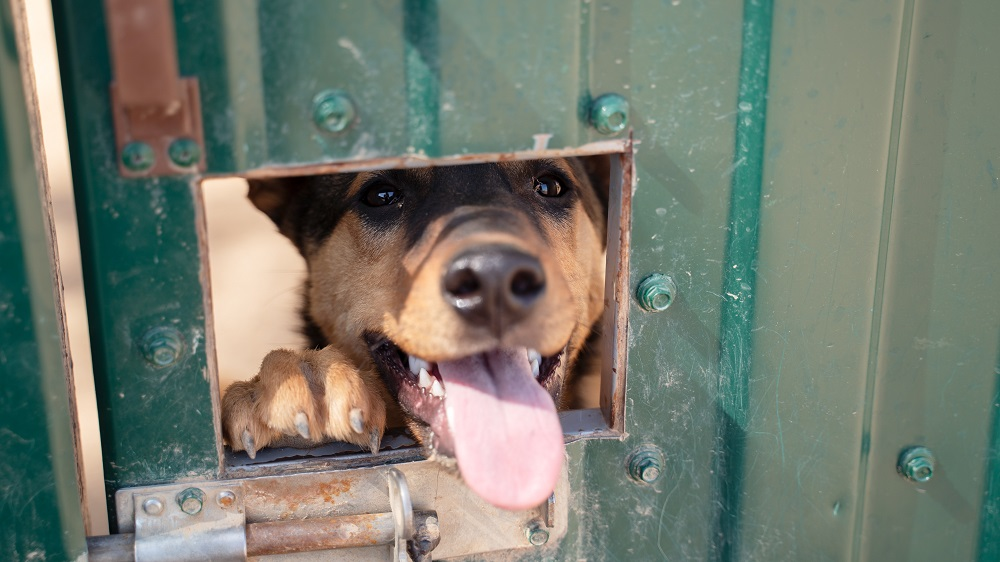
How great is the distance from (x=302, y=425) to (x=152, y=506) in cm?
38

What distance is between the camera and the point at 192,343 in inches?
70.1

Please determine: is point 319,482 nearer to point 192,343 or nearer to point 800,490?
point 192,343

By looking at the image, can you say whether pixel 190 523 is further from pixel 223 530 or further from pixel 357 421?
pixel 357 421

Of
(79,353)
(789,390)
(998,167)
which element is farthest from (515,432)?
(79,353)

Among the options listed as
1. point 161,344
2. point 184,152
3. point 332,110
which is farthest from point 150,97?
point 161,344

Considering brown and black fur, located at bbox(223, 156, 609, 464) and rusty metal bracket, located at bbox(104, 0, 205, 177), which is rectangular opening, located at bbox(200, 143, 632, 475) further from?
rusty metal bracket, located at bbox(104, 0, 205, 177)

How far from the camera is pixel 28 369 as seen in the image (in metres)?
1.67

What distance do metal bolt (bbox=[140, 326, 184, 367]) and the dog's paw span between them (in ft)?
1.21

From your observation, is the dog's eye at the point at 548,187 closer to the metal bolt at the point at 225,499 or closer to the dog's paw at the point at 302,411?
the dog's paw at the point at 302,411

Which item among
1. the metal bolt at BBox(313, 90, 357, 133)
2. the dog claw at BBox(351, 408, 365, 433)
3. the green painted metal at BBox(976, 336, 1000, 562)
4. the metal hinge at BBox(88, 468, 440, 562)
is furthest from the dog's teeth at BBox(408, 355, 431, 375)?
the green painted metal at BBox(976, 336, 1000, 562)

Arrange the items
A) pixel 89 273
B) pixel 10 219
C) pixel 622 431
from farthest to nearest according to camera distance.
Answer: pixel 622 431 → pixel 89 273 → pixel 10 219

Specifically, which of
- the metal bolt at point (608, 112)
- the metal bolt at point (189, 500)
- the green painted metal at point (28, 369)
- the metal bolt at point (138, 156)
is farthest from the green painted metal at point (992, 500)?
the green painted metal at point (28, 369)

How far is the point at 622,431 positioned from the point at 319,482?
742 mm

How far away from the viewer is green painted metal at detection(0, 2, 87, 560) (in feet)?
5.08
